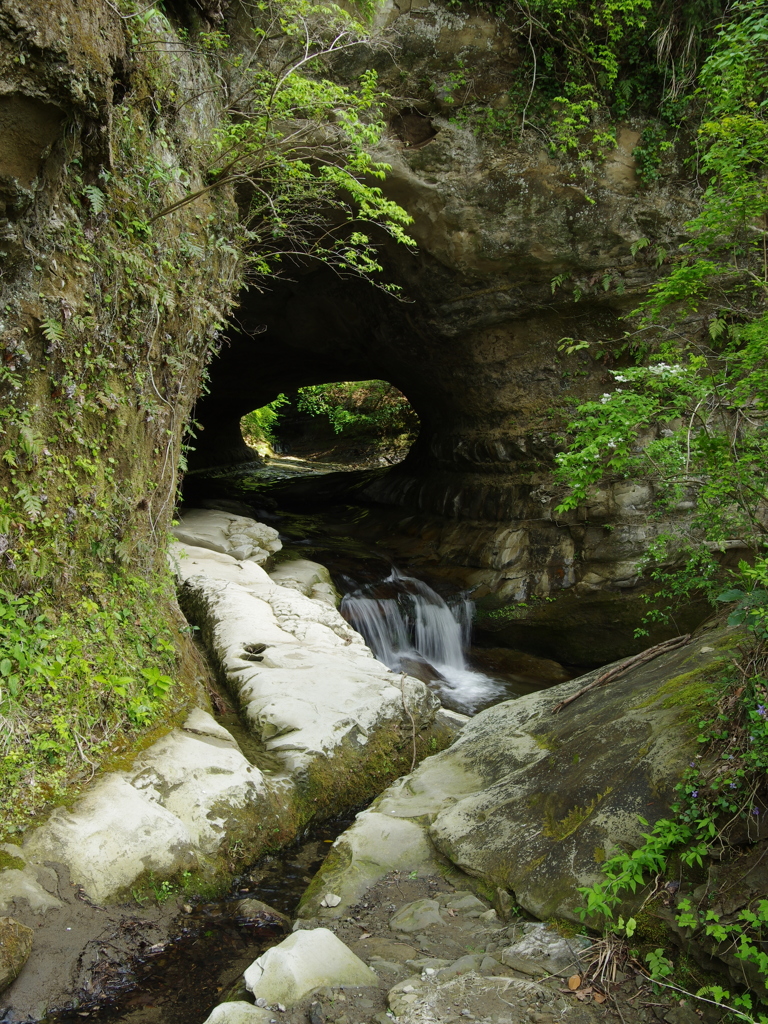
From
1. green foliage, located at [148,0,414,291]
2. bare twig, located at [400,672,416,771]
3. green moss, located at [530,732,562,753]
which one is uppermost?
green foliage, located at [148,0,414,291]

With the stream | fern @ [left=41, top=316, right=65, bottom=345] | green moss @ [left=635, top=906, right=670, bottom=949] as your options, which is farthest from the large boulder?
fern @ [left=41, top=316, right=65, bottom=345]

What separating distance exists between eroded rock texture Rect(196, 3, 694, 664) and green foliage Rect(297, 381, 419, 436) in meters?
7.57

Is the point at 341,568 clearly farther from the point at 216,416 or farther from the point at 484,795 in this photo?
the point at 216,416

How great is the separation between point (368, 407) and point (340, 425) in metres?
1.07

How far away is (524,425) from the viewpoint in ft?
34.6

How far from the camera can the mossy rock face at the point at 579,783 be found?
308 centimetres

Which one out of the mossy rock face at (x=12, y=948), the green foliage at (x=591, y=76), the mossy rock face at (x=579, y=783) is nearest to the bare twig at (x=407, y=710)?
the mossy rock face at (x=579, y=783)

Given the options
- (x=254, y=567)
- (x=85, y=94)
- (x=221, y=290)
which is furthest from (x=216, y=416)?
(x=85, y=94)

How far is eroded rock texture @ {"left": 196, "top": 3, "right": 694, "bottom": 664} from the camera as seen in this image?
8.71 metres

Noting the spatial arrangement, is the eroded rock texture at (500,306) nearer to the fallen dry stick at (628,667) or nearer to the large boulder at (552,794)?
the fallen dry stick at (628,667)

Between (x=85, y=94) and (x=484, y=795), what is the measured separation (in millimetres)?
4493

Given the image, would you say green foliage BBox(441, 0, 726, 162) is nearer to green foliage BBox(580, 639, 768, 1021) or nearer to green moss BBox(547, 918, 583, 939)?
green foliage BBox(580, 639, 768, 1021)

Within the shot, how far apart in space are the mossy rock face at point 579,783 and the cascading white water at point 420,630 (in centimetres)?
376

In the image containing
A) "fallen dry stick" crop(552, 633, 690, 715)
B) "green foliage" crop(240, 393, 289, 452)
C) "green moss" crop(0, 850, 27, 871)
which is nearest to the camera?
"green moss" crop(0, 850, 27, 871)
